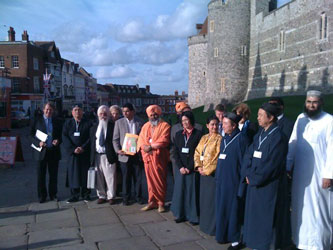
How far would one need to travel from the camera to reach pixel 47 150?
240 inches

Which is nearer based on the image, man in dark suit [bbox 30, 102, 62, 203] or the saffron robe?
the saffron robe

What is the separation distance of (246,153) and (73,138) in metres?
3.69

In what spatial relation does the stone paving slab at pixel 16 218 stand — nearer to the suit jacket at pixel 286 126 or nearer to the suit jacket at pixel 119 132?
the suit jacket at pixel 119 132

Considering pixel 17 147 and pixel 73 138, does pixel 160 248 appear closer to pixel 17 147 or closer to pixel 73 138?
pixel 73 138

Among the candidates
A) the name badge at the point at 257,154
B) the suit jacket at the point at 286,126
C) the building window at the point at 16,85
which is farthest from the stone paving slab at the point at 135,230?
the building window at the point at 16,85

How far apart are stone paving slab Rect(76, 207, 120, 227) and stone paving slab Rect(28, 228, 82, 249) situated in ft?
1.14

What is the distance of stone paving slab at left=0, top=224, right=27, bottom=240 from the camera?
4.54m

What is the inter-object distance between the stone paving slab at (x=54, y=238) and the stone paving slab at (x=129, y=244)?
440 millimetres

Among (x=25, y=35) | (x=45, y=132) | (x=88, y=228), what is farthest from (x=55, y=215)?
(x=25, y=35)

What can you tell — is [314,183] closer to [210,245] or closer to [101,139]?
[210,245]

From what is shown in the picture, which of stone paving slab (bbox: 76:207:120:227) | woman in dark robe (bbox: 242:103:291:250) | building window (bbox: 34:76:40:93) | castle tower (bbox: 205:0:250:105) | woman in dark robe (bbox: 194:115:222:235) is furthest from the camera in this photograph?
building window (bbox: 34:76:40:93)

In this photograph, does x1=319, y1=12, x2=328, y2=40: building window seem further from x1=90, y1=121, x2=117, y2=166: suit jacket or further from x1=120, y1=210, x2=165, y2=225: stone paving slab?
x1=120, y1=210, x2=165, y2=225: stone paving slab

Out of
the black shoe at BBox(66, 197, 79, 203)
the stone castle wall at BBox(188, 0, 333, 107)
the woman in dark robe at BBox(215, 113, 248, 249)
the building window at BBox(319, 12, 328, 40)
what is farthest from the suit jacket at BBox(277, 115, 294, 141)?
the building window at BBox(319, 12, 328, 40)

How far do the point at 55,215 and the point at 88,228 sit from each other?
0.94m
